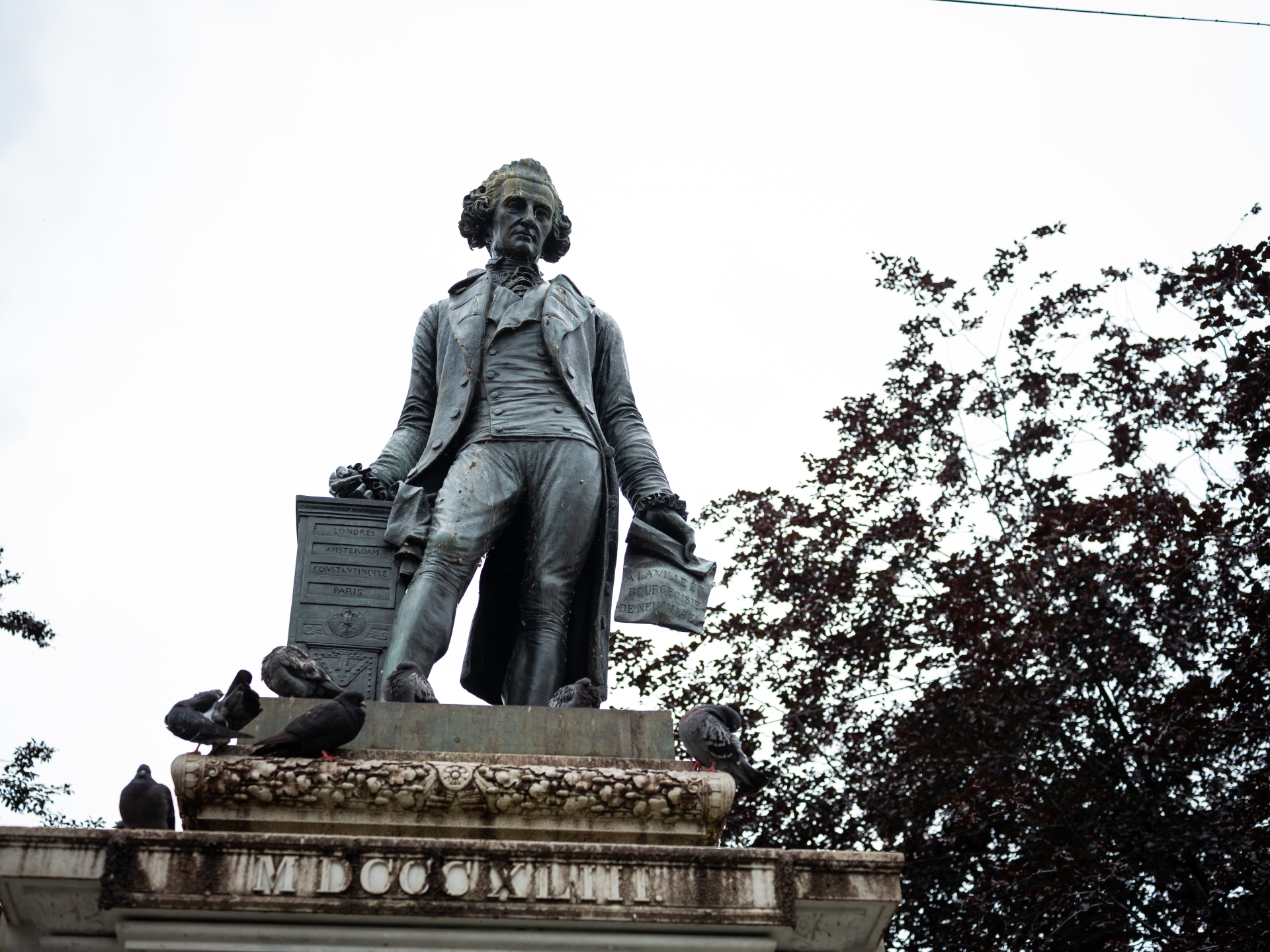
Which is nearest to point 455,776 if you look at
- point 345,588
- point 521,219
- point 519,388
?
point 345,588

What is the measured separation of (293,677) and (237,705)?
0.33 m

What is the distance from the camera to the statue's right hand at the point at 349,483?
6887mm

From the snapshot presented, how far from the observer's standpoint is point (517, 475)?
22.7ft

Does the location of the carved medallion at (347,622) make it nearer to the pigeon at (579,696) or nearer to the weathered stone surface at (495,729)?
the weathered stone surface at (495,729)

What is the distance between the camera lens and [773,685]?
16.0 meters

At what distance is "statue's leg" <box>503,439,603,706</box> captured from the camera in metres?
6.64

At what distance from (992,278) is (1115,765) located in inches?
274

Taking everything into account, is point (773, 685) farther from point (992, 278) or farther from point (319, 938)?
point (319, 938)

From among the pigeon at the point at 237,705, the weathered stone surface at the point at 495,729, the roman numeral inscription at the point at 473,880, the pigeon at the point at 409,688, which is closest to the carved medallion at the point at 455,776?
the weathered stone surface at the point at 495,729

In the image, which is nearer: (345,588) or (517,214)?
(345,588)

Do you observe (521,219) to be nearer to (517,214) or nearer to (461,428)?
(517,214)

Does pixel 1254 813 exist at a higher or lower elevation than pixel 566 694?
higher

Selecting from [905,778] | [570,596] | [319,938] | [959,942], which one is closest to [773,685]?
[905,778]

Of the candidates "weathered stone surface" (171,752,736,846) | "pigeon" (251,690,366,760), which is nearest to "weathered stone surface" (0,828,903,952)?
"weathered stone surface" (171,752,736,846)
